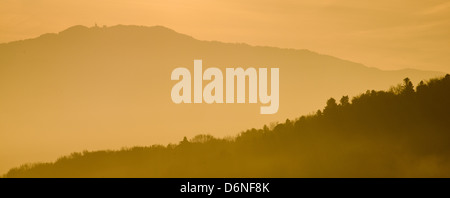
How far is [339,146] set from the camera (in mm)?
33531

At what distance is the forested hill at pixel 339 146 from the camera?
1152 inches

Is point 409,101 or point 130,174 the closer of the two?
point 409,101

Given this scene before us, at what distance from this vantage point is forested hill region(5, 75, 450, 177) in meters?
29.3

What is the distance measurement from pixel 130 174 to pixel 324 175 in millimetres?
14883

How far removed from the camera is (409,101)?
34750mm

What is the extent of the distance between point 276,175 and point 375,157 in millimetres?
5355
